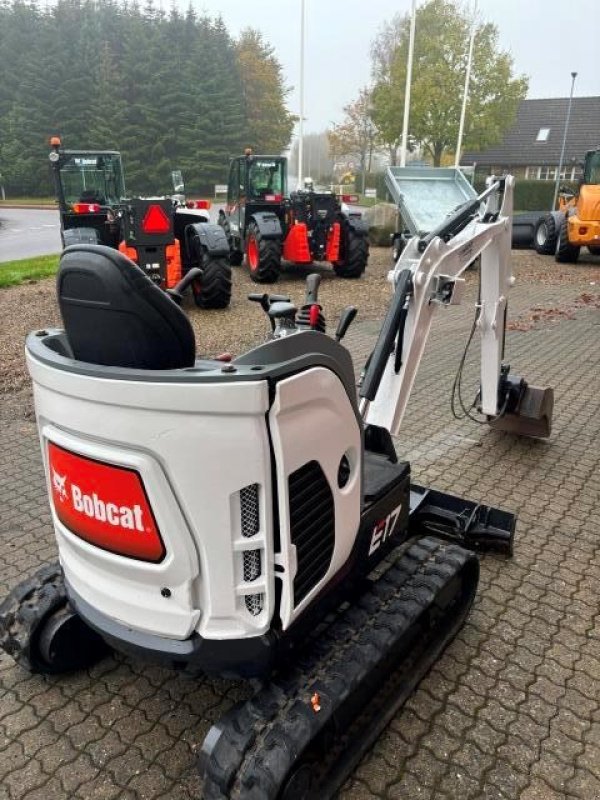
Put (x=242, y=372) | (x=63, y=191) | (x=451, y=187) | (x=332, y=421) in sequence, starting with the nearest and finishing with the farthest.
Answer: (x=242, y=372) → (x=332, y=421) → (x=63, y=191) → (x=451, y=187)

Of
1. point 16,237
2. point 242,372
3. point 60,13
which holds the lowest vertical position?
point 16,237

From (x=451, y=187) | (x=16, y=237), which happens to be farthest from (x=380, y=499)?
(x=16, y=237)

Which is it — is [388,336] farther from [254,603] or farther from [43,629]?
[43,629]

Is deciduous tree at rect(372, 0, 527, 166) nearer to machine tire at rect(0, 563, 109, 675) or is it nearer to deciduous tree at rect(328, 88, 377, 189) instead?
deciduous tree at rect(328, 88, 377, 189)

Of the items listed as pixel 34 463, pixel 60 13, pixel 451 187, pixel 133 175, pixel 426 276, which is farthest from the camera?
pixel 60 13

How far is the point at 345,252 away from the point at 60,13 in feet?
175

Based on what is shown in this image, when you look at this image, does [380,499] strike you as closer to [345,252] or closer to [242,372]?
[242,372]

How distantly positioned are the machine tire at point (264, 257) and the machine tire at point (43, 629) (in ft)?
31.5

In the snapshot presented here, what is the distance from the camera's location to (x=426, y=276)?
3240mm

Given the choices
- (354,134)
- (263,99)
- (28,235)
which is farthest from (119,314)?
(263,99)

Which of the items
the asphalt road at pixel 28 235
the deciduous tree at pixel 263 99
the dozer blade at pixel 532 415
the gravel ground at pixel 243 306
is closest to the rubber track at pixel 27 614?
the dozer blade at pixel 532 415

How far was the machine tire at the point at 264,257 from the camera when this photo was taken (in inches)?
462

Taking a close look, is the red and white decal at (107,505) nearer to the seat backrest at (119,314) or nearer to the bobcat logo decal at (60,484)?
the bobcat logo decal at (60,484)

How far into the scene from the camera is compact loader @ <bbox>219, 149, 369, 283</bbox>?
476 inches
